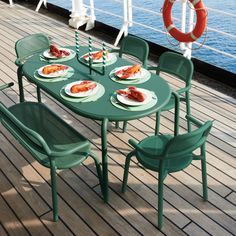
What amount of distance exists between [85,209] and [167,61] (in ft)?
4.26

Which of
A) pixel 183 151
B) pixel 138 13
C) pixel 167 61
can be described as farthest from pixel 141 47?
pixel 138 13

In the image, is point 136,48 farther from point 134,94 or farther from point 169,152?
point 169,152


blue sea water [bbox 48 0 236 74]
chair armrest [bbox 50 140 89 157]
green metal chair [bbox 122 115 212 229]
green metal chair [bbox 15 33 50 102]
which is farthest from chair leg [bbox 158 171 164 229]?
blue sea water [bbox 48 0 236 74]

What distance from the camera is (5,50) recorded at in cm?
460

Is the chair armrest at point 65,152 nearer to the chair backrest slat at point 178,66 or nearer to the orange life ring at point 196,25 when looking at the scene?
the chair backrest slat at point 178,66

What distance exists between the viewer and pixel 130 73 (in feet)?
7.97

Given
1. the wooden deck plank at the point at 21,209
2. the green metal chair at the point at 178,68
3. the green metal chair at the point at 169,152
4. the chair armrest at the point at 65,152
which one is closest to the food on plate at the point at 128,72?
the green metal chair at the point at 178,68

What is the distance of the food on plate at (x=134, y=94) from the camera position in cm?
213

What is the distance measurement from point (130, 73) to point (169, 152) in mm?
760

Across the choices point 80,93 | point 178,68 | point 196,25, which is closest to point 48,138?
point 80,93

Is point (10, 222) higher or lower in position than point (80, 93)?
lower

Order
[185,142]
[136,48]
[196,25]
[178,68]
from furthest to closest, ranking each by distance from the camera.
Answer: [196,25], [136,48], [178,68], [185,142]

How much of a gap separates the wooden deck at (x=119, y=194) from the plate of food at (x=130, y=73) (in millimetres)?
667

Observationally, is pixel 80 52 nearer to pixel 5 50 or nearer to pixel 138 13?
pixel 5 50
